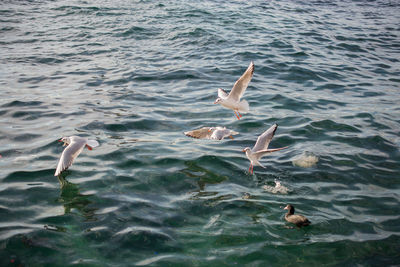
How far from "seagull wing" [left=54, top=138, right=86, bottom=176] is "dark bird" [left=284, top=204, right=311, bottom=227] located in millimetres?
3525

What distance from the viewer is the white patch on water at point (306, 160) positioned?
736 centimetres

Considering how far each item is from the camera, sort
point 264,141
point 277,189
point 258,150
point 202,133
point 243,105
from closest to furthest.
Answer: point 277,189, point 258,150, point 264,141, point 243,105, point 202,133

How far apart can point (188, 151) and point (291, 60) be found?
731 centimetres

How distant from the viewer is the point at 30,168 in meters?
7.05

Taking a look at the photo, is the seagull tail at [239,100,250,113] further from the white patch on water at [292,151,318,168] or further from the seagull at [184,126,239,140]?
the white patch on water at [292,151,318,168]

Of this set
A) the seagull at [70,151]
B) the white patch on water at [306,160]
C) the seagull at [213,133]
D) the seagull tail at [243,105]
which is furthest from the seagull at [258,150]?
the seagull at [70,151]

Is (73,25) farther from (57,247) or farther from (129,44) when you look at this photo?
(57,247)

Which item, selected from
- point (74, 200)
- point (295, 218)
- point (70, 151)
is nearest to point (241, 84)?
point (295, 218)

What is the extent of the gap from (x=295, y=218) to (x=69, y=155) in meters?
3.74

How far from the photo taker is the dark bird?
18.1 feet

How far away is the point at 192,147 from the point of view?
8.18m

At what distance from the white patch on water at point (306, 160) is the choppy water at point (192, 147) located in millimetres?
101

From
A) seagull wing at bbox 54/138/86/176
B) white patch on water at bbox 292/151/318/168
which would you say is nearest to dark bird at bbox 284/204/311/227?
white patch on water at bbox 292/151/318/168

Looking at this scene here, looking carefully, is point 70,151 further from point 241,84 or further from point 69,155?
point 241,84
